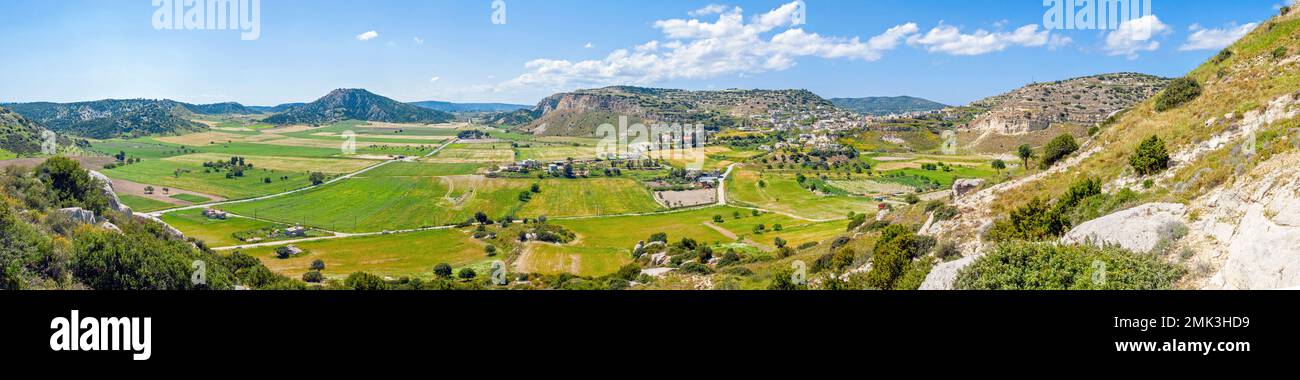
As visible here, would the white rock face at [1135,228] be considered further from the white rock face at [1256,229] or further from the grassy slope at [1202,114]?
the grassy slope at [1202,114]

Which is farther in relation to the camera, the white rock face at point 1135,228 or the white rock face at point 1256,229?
the white rock face at point 1135,228

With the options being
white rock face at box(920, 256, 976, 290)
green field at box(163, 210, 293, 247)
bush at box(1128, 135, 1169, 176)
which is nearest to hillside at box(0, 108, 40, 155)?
green field at box(163, 210, 293, 247)

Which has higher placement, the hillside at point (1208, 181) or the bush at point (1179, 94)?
the bush at point (1179, 94)

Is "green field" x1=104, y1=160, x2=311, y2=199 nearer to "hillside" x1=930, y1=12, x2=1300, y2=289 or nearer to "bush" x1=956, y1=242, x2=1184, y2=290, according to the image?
"hillside" x1=930, y1=12, x2=1300, y2=289

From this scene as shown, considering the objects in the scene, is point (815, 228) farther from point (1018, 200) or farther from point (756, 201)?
point (1018, 200)

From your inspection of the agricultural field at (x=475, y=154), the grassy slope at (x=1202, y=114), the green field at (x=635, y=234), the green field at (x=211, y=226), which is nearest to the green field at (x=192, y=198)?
the green field at (x=211, y=226)

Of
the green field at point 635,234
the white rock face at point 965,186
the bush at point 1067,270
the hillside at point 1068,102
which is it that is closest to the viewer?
the bush at point 1067,270
